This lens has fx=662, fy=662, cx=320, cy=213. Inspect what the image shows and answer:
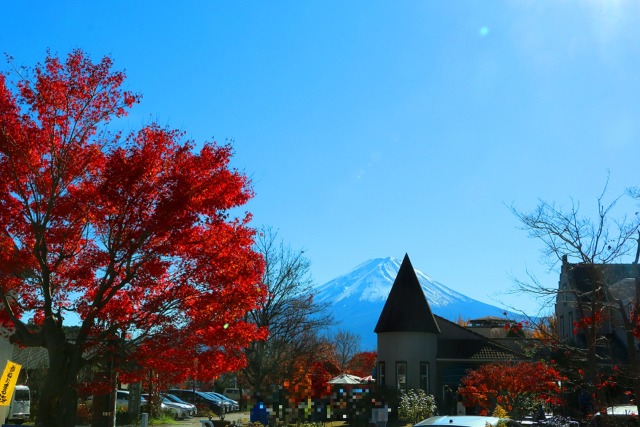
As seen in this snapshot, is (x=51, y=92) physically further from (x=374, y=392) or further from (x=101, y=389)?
(x=374, y=392)

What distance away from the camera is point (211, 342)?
1418 centimetres

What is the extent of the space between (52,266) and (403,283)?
32.3 metres

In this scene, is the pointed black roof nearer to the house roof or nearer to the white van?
the house roof

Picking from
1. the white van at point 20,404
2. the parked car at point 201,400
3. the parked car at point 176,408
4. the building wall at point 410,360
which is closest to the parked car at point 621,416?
the building wall at point 410,360

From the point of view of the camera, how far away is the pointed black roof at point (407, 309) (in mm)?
42031

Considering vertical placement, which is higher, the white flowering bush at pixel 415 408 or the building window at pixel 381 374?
the building window at pixel 381 374

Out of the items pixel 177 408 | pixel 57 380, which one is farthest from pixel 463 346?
pixel 57 380

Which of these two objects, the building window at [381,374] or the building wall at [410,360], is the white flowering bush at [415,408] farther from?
the building window at [381,374]

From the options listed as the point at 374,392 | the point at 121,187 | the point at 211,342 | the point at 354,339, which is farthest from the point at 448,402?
the point at 354,339

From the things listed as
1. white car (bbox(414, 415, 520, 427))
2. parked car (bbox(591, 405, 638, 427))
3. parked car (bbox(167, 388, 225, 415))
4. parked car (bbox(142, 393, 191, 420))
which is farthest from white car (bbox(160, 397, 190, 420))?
white car (bbox(414, 415, 520, 427))

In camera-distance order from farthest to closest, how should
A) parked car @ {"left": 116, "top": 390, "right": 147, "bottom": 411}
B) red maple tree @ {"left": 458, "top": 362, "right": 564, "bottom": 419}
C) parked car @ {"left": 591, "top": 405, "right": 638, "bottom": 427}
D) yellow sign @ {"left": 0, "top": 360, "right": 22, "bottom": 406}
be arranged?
1. parked car @ {"left": 116, "top": 390, "right": 147, "bottom": 411}
2. red maple tree @ {"left": 458, "top": 362, "right": 564, "bottom": 419}
3. yellow sign @ {"left": 0, "top": 360, "right": 22, "bottom": 406}
4. parked car @ {"left": 591, "top": 405, "right": 638, "bottom": 427}

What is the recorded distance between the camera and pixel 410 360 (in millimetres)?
41250

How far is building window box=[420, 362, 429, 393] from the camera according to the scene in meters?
41.2

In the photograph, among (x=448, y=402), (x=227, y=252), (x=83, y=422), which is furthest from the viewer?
(x=448, y=402)
